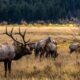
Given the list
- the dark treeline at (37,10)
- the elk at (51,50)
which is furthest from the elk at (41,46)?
the dark treeline at (37,10)

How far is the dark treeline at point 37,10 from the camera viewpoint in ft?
402

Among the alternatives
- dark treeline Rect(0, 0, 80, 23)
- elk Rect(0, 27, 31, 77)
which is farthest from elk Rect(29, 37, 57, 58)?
dark treeline Rect(0, 0, 80, 23)

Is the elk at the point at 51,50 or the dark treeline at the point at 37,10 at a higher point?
the elk at the point at 51,50

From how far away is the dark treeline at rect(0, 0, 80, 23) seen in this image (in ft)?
402

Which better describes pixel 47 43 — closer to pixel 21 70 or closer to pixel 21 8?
pixel 21 70

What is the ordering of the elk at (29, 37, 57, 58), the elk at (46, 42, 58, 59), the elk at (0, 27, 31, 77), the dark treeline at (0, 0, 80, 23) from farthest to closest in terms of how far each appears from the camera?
1. the dark treeline at (0, 0, 80, 23)
2. the elk at (46, 42, 58, 59)
3. the elk at (29, 37, 57, 58)
4. the elk at (0, 27, 31, 77)

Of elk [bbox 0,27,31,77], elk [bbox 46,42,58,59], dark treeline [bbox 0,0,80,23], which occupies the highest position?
elk [bbox 0,27,31,77]

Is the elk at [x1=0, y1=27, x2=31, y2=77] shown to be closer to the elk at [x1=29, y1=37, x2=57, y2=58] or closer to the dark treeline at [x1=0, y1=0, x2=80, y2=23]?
the elk at [x1=29, y1=37, x2=57, y2=58]

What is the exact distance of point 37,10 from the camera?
5138 inches

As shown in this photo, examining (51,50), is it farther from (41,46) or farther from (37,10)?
(37,10)

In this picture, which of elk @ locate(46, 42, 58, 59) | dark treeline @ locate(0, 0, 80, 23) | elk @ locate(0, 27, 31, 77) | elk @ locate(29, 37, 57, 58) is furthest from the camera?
dark treeline @ locate(0, 0, 80, 23)

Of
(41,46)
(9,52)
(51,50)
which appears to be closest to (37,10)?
(51,50)

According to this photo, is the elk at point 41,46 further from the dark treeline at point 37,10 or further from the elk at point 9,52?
the dark treeline at point 37,10

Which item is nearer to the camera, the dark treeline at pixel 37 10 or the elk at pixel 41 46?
the elk at pixel 41 46
